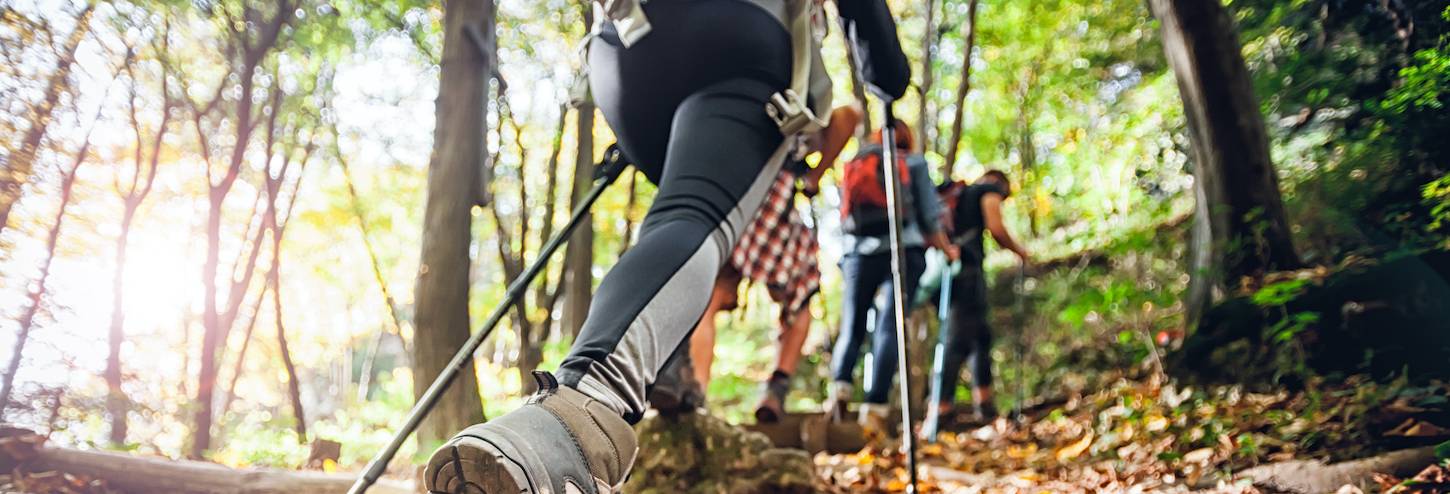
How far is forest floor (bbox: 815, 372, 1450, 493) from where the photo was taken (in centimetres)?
185

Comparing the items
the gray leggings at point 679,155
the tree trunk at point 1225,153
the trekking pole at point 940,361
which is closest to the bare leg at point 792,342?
the trekking pole at point 940,361

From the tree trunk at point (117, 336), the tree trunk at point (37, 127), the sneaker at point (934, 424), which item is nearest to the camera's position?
the tree trunk at point (37, 127)

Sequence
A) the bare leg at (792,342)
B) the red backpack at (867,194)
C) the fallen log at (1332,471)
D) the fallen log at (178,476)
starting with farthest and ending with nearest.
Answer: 1. the red backpack at (867,194)
2. the bare leg at (792,342)
3. the fallen log at (178,476)
4. the fallen log at (1332,471)

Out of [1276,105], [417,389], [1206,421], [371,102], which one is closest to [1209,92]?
[1276,105]

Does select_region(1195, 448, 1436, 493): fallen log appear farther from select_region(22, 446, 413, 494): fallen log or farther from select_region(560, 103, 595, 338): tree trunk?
select_region(560, 103, 595, 338): tree trunk

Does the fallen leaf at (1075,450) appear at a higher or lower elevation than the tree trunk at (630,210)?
lower

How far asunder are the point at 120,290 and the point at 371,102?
6.46 m

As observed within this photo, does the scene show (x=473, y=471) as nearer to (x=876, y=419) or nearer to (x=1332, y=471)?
(x=1332, y=471)

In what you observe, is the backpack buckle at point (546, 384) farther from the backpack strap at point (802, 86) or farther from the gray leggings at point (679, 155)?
the backpack strap at point (802, 86)

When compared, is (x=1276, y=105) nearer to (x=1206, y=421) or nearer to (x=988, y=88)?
(x=1206, y=421)

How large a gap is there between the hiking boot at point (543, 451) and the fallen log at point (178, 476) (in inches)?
62.1

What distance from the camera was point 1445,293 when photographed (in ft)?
6.46

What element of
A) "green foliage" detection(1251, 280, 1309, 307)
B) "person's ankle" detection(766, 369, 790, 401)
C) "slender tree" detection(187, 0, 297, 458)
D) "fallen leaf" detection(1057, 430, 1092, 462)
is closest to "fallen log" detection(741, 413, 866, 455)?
"person's ankle" detection(766, 369, 790, 401)

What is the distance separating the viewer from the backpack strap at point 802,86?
1450mm
